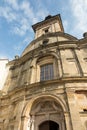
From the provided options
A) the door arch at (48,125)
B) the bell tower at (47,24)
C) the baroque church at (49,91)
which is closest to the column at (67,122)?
the baroque church at (49,91)

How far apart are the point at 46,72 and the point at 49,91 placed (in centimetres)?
305

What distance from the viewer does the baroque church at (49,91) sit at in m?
9.70

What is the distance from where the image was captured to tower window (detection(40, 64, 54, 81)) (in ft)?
43.0

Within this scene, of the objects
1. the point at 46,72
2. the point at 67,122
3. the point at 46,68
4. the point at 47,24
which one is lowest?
the point at 67,122

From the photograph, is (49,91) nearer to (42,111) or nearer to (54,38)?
(42,111)

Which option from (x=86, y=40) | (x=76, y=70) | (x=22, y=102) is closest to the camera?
(x=22, y=102)

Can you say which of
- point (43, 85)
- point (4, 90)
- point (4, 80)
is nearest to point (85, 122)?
point (43, 85)

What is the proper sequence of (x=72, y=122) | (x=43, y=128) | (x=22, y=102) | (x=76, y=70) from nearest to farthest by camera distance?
(x=72, y=122), (x=43, y=128), (x=22, y=102), (x=76, y=70)

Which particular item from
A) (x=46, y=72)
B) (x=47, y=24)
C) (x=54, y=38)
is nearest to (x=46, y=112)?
(x=46, y=72)

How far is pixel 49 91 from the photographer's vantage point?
10820mm

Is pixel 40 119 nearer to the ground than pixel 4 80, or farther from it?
nearer to the ground

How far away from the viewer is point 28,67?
14492 millimetres

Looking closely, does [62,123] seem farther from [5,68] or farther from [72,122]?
[5,68]

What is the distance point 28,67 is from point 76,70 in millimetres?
4836
